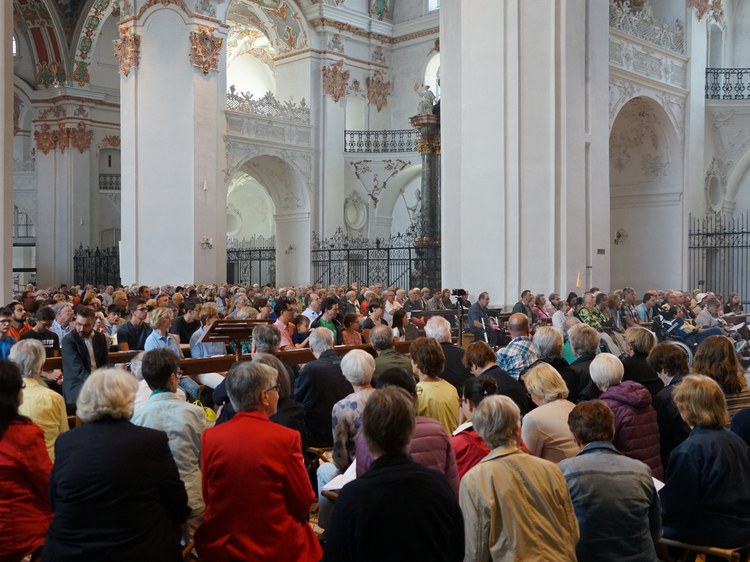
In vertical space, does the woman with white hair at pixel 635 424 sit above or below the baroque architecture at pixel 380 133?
below

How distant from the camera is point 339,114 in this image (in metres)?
29.3

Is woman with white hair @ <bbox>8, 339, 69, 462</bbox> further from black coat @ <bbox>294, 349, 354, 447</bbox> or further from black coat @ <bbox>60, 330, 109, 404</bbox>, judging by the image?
black coat @ <bbox>60, 330, 109, 404</bbox>

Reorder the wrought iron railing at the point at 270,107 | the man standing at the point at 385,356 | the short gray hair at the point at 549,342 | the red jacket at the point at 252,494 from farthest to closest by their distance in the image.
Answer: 1. the wrought iron railing at the point at 270,107
2. the short gray hair at the point at 549,342
3. the man standing at the point at 385,356
4. the red jacket at the point at 252,494

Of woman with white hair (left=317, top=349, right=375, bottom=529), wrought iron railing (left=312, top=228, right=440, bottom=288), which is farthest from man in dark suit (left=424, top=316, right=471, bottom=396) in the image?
wrought iron railing (left=312, top=228, right=440, bottom=288)

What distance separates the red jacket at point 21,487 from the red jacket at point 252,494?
2.75 feet

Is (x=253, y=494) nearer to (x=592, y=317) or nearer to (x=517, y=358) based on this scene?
(x=517, y=358)

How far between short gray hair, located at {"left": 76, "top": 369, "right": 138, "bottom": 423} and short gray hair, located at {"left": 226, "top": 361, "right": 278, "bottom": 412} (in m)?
0.52

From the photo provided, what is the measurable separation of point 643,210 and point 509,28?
9.41 metres

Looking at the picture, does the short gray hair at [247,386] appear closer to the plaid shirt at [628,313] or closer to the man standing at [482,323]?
the man standing at [482,323]

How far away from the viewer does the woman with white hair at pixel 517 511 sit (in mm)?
3428

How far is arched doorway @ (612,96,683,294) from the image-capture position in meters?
23.0

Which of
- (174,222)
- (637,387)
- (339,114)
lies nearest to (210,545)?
(637,387)

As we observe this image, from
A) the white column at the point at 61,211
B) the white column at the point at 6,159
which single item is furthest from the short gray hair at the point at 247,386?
the white column at the point at 61,211

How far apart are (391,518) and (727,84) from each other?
2614cm
